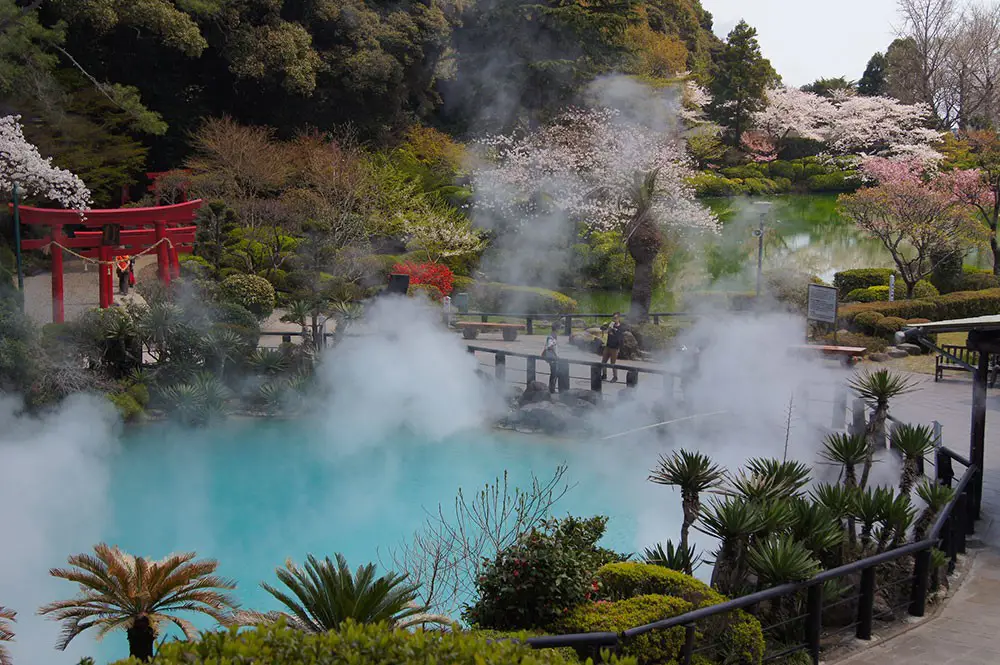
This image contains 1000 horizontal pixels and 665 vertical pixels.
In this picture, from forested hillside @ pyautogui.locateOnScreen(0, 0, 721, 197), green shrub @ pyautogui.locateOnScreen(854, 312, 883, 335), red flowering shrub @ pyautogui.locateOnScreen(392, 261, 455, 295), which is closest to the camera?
green shrub @ pyautogui.locateOnScreen(854, 312, 883, 335)

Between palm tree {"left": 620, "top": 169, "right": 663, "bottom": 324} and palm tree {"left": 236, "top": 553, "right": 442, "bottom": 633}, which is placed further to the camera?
palm tree {"left": 620, "top": 169, "right": 663, "bottom": 324}

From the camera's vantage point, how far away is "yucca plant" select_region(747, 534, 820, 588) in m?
6.46

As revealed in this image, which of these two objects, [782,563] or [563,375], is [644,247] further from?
[782,563]

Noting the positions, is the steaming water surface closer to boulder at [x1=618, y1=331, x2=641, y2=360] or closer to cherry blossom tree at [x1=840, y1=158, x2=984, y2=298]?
boulder at [x1=618, y1=331, x2=641, y2=360]

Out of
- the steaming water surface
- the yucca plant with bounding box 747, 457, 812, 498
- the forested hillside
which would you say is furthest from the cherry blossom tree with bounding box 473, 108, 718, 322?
the yucca plant with bounding box 747, 457, 812, 498

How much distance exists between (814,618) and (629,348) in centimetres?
1452

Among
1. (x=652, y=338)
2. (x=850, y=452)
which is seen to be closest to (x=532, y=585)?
(x=850, y=452)

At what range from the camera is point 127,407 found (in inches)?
653

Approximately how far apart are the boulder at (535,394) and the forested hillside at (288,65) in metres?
14.2

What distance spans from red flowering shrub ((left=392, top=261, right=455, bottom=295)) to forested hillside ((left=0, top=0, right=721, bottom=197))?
7296 mm

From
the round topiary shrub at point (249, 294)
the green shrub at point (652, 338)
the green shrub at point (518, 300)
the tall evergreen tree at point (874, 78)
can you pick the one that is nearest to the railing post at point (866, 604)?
the green shrub at point (652, 338)

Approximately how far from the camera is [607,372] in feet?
63.9

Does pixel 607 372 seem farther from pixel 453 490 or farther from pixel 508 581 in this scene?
pixel 508 581

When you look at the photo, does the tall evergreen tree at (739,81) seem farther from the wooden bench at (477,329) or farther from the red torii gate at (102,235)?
the red torii gate at (102,235)
